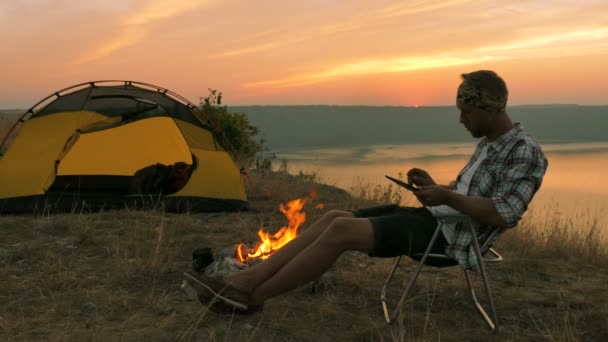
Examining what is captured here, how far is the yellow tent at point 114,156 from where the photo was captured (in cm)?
709

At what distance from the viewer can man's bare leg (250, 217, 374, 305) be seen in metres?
3.13

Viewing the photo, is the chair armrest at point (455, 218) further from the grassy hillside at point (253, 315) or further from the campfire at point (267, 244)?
the campfire at point (267, 244)

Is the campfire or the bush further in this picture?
the bush

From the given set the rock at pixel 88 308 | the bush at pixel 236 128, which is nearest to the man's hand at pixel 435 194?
the rock at pixel 88 308

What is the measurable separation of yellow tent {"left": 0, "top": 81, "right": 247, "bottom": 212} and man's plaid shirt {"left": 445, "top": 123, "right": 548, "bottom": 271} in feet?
14.2

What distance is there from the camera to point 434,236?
3107 mm

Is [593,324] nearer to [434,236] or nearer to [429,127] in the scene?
[434,236]

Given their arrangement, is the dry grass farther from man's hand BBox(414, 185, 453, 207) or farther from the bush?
the bush

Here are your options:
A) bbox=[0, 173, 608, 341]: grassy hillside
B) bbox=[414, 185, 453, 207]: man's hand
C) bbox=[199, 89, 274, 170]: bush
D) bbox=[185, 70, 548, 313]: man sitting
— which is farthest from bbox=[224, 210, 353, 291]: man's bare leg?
bbox=[199, 89, 274, 170]: bush

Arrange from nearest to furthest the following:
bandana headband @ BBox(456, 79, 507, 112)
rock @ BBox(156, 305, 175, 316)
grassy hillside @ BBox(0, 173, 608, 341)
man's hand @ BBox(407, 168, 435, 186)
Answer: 1. bandana headband @ BBox(456, 79, 507, 112)
2. grassy hillside @ BBox(0, 173, 608, 341)
3. man's hand @ BBox(407, 168, 435, 186)
4. rock @ BBox(156, 305, 175, 316)

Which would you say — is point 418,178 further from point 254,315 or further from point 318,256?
point 254,315

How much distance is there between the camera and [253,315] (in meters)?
3.53

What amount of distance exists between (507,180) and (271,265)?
1347 mm

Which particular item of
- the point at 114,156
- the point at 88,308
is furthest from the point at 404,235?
the point at 114,156
